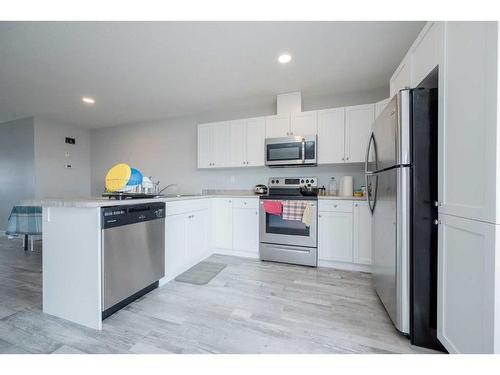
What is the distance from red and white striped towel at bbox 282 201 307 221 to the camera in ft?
8.74

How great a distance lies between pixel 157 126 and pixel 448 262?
15.4 ft

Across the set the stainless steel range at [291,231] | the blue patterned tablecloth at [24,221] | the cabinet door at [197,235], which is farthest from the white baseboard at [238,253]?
the blue patterned tablecloth at [24,221]

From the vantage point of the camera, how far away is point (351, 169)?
3061 millimetres

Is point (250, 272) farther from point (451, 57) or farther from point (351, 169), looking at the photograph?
point (451, 57)

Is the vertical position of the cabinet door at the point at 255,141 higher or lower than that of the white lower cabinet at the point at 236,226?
higher

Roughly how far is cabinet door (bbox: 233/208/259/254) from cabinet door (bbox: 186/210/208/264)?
435 mm

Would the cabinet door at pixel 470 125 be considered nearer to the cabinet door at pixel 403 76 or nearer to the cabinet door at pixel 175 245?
the cabinet door at pixel 403 76

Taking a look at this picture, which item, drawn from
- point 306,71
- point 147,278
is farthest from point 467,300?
A: point 306,71

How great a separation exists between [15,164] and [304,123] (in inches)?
222

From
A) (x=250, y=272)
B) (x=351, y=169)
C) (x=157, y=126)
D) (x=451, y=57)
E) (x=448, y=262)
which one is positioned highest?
(x=157, y=126)

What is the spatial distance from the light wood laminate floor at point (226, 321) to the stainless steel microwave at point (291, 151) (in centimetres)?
151

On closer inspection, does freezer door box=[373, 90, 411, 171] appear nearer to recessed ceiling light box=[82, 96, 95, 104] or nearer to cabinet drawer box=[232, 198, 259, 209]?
cabinet drawer box=[232, 198, 259, 209]

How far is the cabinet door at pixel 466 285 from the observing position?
0.89 meters

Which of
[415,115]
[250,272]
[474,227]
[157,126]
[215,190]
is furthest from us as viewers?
[157,126]
